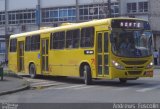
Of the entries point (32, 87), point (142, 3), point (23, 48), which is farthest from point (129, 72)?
point (142, 3)

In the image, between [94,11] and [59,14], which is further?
[59,14]

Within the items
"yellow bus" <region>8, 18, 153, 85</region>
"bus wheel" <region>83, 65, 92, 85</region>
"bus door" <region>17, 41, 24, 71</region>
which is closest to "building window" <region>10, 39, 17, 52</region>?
"bus door" <region>17, 41, 24, 71</region>

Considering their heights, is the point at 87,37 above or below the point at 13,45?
above

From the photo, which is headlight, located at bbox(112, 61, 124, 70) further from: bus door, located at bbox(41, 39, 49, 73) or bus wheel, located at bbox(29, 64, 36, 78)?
bus wheel, located at bbox(29, 64, 36, 78)

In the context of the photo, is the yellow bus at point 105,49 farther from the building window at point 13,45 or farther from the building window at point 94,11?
the building window at point 94,11

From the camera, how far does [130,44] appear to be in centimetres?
2227

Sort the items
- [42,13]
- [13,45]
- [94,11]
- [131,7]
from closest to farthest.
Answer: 1. [13,45]
2. [131,7]
3. [94,11]
4. [42,13]

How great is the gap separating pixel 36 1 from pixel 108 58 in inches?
2101

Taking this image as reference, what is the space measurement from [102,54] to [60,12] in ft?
163

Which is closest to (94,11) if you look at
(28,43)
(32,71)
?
(28,43)

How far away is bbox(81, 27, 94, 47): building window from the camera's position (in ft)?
76.2

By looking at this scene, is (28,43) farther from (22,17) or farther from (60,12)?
(22,17)

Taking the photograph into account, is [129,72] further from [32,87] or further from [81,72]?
[32,87]

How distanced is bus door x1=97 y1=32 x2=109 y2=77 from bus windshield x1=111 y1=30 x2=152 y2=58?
0.47 meters
